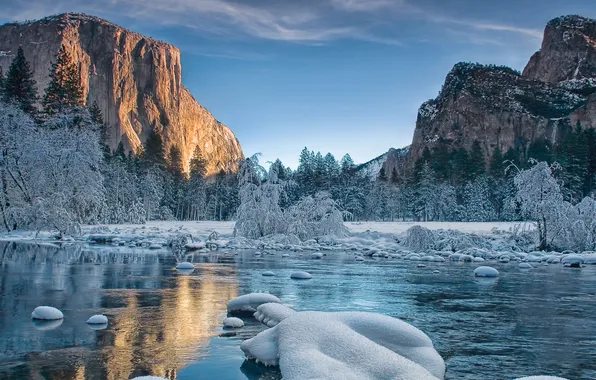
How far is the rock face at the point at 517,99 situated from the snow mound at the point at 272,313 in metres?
149

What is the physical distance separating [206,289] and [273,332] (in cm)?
595

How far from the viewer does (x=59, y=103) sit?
50906 mm

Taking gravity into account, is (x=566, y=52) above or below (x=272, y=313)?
above

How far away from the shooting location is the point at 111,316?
28.6 ft

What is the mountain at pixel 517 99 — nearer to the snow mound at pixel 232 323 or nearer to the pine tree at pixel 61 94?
the pine tree at pixel 61 94

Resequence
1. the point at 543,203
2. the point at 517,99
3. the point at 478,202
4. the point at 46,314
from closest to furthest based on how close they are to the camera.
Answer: the point at 46,314 < the point at 543,203 < the point at 478,202 < the point at 517,99

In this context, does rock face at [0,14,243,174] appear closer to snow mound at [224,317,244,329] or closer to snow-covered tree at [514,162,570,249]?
snow-covered tree at [514,162,570,249]

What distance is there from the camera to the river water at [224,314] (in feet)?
19.9

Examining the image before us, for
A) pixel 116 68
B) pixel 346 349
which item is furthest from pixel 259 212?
pixel 116 68

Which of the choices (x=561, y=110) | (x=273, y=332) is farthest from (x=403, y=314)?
(x=561, y=110)

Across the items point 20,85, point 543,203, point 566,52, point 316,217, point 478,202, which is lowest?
point 316,217

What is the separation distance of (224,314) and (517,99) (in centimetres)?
16857

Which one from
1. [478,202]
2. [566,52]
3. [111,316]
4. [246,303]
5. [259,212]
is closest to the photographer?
[111,316]

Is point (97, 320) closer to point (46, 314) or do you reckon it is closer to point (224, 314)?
point (46, 314)
